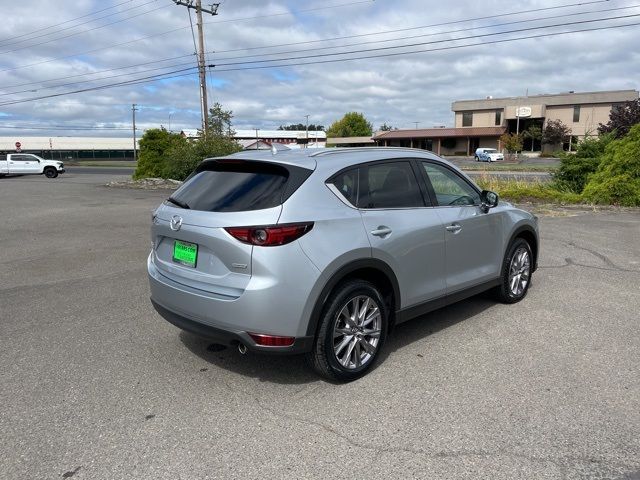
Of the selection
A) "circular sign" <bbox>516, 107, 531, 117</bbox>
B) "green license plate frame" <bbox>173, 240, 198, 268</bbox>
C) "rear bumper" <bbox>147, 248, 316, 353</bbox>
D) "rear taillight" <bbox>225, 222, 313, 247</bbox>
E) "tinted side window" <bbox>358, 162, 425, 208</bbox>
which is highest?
"circular sign" <bbox>516, 107, 531, 117</bbox>

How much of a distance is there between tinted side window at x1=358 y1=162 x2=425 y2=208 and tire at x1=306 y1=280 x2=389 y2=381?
0.68 meters

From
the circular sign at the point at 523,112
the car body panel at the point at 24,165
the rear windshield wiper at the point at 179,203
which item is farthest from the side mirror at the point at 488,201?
→ the circular sign at the point at 523,112

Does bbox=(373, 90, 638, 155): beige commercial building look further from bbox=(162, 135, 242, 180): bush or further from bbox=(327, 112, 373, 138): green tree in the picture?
bbox=(162, 135, 242, 180): bush

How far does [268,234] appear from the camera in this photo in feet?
10.9

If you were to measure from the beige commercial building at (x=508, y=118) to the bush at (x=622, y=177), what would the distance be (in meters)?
58.8

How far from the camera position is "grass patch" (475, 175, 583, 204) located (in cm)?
1509

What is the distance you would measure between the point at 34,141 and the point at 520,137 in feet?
282

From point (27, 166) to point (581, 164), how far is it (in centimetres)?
3625

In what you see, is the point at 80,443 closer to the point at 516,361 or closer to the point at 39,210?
the point at 516,361

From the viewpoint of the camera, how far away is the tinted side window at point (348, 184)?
381 cm

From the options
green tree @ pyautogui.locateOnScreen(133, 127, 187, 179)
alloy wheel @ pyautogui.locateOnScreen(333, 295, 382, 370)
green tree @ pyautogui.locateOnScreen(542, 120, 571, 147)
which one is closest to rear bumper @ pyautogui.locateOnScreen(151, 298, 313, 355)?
alloy wheel @ pyautogui.locateOnScreen(333, 295, 382, 370)

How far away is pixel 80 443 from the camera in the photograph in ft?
9.98

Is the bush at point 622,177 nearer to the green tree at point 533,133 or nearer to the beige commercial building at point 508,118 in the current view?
the green tree at point 533,133

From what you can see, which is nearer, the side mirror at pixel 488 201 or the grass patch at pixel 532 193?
the side mirror at pixel 488 201
